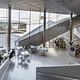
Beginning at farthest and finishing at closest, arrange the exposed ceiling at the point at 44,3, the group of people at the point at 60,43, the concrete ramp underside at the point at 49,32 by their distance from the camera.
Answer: the group of people at the point at 60,43 → the concrete ramp underside at the point at 49,32 → the exposed ceiling at the point at 44,3

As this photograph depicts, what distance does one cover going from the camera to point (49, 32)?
13281 mm

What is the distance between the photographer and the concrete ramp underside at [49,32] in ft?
40.6

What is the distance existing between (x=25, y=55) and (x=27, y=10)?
4.02 m

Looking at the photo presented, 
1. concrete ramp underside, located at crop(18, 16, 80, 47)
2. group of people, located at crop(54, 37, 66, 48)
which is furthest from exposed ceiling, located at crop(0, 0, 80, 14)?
group of people, located at crop(54, 37, 66, 48)

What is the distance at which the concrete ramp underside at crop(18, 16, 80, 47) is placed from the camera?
40.6 ft

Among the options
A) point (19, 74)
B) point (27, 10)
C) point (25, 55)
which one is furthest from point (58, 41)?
point (19, 74)

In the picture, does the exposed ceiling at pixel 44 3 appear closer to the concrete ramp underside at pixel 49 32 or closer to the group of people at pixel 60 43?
the concrete ramp underside at pixel 49 32

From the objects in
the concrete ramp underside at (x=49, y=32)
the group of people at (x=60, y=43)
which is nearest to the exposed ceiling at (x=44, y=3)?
the concrete ramp underside at (x=49, y=32)

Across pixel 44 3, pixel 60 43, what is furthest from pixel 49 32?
pixel 44 3

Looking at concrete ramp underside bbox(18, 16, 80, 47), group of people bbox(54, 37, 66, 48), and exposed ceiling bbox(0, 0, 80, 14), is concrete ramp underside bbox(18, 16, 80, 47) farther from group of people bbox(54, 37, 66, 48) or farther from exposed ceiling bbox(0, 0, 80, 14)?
exposed ceiling bbox(0, 0, 80, 14)

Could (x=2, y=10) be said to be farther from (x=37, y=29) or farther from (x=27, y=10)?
(x=37, y=29)

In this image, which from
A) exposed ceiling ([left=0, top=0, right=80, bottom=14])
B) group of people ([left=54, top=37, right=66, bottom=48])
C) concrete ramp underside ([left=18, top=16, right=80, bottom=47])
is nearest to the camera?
exposed ceiling ([left=0, top=0, right=80, bottom=14])

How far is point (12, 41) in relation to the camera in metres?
11.3

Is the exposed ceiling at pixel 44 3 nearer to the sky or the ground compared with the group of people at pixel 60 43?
nearer to the sky
